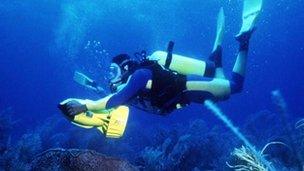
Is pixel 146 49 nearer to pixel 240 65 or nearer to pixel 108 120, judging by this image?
pixel 240 65

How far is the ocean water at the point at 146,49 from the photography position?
1174 cm

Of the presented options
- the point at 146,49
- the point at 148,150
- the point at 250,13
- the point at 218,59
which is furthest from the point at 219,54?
the point at 146,49

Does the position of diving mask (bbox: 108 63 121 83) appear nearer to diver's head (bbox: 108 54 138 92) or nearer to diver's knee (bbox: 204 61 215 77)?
diver's head (bbox: 108 54 138 92)

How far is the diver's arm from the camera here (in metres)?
4.87

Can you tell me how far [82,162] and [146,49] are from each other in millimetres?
37887

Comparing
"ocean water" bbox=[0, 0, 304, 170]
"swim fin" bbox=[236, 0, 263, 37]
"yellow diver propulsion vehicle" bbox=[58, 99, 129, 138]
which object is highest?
"swim fin" bbox=[236, 0, 263, 37]

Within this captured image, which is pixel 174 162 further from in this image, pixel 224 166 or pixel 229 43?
pixel 229 43

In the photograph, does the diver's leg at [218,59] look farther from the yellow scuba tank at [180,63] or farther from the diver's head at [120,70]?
the diver's head at [120,70]

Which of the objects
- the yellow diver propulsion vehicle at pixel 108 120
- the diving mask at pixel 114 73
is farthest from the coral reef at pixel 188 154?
the yellow diver propulsion vehicle at pixel 108 120

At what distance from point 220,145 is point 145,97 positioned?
7465 mm

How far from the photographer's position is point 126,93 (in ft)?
16.4

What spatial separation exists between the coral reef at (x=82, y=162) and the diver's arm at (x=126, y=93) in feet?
2.32

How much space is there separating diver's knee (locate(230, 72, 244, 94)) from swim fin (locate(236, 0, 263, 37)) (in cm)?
84

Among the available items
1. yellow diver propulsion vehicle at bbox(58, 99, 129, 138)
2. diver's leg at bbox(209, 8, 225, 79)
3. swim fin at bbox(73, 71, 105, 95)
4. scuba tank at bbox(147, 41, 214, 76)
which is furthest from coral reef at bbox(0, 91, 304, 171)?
scuba tank at bbox(147, 41, 214, 76)
